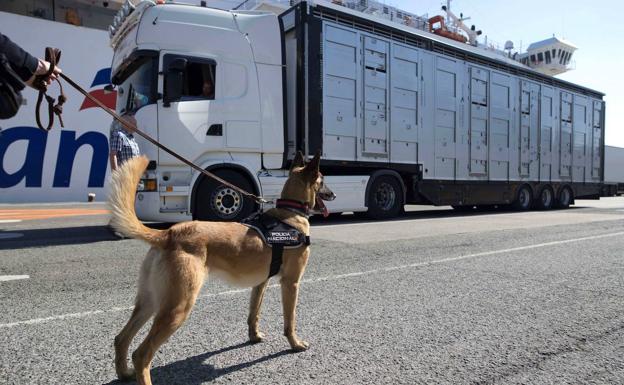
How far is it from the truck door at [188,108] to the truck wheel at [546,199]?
13.4 m

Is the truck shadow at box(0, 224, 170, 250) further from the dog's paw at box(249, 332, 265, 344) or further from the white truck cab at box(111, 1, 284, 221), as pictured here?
the dog's paw at box(249, 332, 265, 344)

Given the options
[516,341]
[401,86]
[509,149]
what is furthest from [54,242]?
[509,149]

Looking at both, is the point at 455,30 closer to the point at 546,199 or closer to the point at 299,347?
the point at 546,199

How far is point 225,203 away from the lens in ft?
27.6

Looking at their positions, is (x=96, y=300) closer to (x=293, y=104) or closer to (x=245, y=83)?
(x=245, y=83)

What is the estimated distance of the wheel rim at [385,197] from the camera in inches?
448

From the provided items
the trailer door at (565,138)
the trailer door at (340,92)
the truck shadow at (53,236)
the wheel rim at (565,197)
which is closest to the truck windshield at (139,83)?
the truck shadow at (53,236)

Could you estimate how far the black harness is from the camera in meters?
2.85

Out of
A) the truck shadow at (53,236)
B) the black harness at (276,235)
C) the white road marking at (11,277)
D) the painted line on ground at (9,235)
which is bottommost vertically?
the white road marking at (11,277)

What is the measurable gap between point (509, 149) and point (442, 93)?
403 centimetres

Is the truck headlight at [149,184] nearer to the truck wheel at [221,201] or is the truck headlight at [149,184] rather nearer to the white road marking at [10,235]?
the truck wheel at [221,201]

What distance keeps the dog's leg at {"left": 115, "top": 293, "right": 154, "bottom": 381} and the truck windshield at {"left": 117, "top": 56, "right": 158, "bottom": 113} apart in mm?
5995

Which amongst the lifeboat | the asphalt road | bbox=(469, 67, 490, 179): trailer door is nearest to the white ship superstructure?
the lifeboat

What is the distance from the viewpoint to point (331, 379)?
2500 mm
